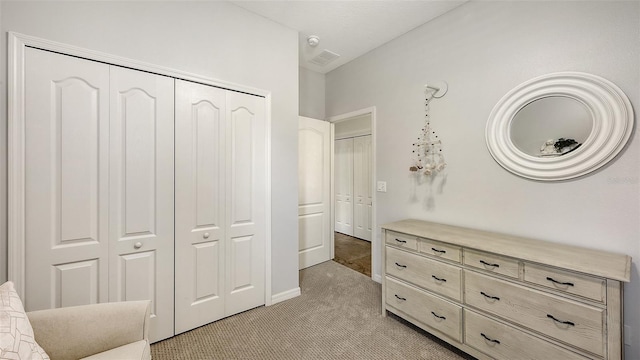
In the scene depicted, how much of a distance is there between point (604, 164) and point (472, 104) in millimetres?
910

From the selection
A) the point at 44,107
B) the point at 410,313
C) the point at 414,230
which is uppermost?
the point at 44,107

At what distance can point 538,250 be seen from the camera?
1.45 m

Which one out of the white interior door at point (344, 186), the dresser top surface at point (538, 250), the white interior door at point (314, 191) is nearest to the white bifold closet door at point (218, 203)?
the white interior door at point (314, 191)

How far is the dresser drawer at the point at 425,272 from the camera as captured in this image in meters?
1.68

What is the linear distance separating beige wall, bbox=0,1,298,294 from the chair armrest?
612mm

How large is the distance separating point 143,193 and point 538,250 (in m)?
2.62

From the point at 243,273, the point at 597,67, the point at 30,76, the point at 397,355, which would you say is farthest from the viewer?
the point at 243,273

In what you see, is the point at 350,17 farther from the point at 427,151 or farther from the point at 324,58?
the point at 427,151

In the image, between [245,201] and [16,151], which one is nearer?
[16,151]

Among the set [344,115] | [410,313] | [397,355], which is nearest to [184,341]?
[397,355]

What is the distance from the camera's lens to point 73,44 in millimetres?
1495

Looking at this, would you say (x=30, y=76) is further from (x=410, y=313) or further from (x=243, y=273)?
(x=410, y=313)

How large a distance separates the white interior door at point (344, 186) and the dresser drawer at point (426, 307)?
9.43 ft

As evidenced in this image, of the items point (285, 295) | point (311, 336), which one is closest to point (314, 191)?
point (285, 295)
